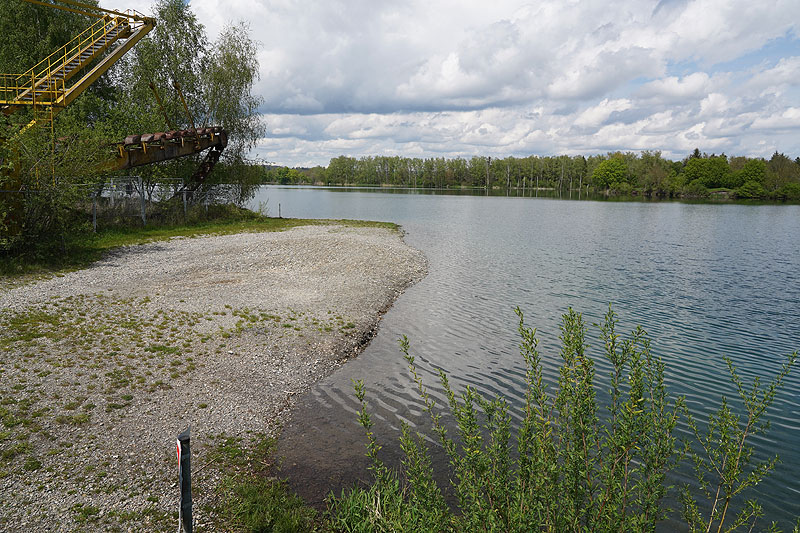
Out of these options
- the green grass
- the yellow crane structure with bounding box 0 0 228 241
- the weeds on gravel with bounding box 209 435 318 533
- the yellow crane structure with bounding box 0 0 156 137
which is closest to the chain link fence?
the green grass

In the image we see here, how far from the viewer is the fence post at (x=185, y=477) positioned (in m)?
4.62

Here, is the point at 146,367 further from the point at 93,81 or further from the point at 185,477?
the point at 93,81

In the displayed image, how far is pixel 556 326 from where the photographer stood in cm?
1539

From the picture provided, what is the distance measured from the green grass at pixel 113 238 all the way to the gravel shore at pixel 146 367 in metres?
1.30

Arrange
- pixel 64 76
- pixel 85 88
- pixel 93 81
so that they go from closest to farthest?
pixel 64 76 → pixel 85 88 → pixel 93 81

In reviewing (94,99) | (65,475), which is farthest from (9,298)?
(94,99)

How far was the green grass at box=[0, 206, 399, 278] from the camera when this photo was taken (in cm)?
1744

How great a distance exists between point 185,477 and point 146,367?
6281 millimetres

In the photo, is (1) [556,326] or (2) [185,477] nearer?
(2) [185,477]

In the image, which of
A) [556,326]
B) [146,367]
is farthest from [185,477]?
[556,326]

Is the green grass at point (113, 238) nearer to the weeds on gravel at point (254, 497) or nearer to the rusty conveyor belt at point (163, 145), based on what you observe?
the rusty conveyor belt at point (163, 145)

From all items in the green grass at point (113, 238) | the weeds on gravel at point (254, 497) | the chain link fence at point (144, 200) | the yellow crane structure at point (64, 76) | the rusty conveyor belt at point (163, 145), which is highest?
the yellow crane structure at point (64, 76)

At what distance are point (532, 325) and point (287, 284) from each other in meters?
9.06

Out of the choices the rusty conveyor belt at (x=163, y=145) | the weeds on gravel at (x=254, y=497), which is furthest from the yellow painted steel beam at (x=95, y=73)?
the weeds on gravel at (x=254, y=497)
